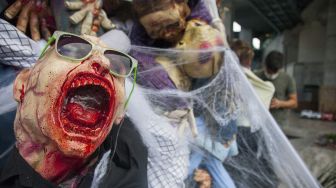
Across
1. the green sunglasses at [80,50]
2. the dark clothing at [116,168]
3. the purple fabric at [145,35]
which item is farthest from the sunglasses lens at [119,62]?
the purple fabric at [145,35]

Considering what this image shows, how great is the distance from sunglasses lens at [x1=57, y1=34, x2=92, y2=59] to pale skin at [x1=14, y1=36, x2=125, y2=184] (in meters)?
0.02

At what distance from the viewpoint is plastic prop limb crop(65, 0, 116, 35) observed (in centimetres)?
116

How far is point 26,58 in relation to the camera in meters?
1.05

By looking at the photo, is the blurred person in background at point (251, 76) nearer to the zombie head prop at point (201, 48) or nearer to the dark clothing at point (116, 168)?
the zombie head prop at point (201, 48)

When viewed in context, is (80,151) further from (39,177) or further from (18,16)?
(18,16)

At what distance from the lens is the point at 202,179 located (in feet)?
4.37

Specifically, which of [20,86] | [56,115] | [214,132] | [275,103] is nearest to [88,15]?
[20,86]

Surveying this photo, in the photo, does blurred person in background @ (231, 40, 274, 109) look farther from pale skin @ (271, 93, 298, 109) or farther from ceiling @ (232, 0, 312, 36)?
ceiling @ (232, 0, 312, 36)

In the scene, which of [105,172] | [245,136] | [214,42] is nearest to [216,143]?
[245,136]

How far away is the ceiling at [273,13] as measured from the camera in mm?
7078

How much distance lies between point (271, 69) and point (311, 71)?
6396mm

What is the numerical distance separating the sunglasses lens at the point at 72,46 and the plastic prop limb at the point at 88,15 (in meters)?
0.32

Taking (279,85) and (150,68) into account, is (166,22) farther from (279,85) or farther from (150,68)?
(279,85)

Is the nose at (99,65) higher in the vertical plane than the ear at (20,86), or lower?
higher
